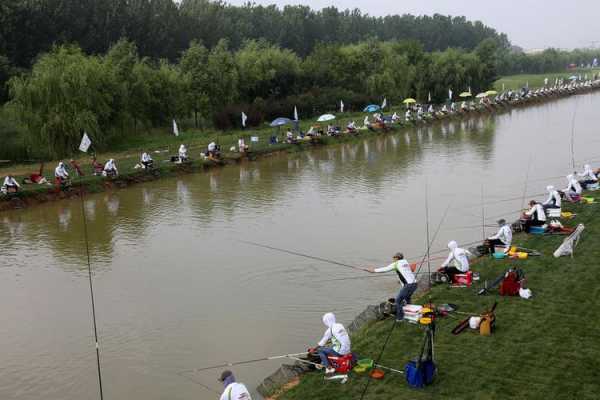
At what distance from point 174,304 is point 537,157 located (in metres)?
21.9

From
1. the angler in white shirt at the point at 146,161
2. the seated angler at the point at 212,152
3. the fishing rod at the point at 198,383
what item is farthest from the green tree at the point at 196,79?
the fishing rod at the point at 198,383

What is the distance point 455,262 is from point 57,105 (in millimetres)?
25162

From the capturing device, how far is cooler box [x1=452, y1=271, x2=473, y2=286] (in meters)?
12.8

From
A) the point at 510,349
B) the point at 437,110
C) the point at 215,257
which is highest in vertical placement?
the point at 437,110

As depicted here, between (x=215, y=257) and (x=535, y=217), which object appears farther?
(x=215, y=257)

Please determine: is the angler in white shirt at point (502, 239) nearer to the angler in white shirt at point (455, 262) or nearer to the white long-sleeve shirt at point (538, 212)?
the white long-sleeve shirt at point (538, 212)

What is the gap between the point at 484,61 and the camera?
7519cm

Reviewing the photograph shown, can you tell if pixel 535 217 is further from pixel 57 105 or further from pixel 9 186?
pixel 57 105

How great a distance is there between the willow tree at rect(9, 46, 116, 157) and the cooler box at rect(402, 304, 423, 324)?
25.2 metres

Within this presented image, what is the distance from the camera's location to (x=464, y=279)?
12.8 m

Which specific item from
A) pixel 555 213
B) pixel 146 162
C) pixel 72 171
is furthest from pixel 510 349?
pixel 72 171

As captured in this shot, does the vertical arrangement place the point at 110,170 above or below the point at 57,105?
below

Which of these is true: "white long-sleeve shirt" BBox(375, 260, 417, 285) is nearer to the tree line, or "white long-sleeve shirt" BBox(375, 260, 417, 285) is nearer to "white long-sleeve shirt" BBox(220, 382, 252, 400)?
"white long-sleeve shirt" BBox(220, 382, 252, 400)

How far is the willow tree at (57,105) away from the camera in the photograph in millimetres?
31895
